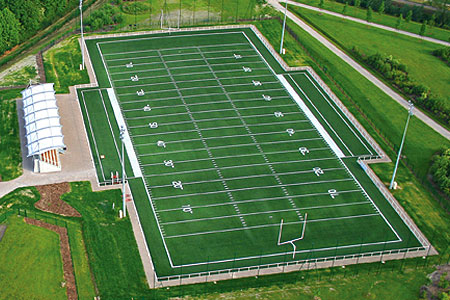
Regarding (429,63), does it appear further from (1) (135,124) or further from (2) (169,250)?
(2) (169,250)

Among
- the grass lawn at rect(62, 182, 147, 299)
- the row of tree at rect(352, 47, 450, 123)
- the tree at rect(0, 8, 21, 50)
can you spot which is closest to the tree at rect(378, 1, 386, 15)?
the row of tree at rect(352, 47, 450, 123)

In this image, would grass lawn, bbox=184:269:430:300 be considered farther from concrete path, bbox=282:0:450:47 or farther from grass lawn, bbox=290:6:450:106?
concrete path, bbox=282:0:450:47

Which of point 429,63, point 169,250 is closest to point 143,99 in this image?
point 169,250

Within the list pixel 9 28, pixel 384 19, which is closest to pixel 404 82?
pixel 384 19

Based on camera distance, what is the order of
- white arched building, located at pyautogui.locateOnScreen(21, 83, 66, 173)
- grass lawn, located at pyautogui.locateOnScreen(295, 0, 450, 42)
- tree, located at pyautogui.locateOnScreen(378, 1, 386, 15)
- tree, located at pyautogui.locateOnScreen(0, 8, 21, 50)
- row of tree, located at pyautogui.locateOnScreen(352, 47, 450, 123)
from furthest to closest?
1. tree, located at pyautogui.locateOnScreen(378, 1, 386, 15)
2. grass lawn, located at pyautogui.locateOnScreen(295, 0, 450, 42)
3. tree, located at pyautogui.locateOnScreen(0, 8, 21, 50)
4. row of tree, located at pyautogui.locateOnScreen(352, 47, 450, 123)
5. white arched building, located at pyautogui.locateOnScreen(21, 83, 66, 173)

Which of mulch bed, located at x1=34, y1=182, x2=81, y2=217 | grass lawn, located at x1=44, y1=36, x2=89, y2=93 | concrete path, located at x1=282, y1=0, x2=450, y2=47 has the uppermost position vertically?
concrete path, located at x1=282, y1=0, x2=450, y2=47

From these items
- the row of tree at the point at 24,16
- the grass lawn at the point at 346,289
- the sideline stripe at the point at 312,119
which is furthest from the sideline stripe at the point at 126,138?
the sideline stripe at the point at 312,119
